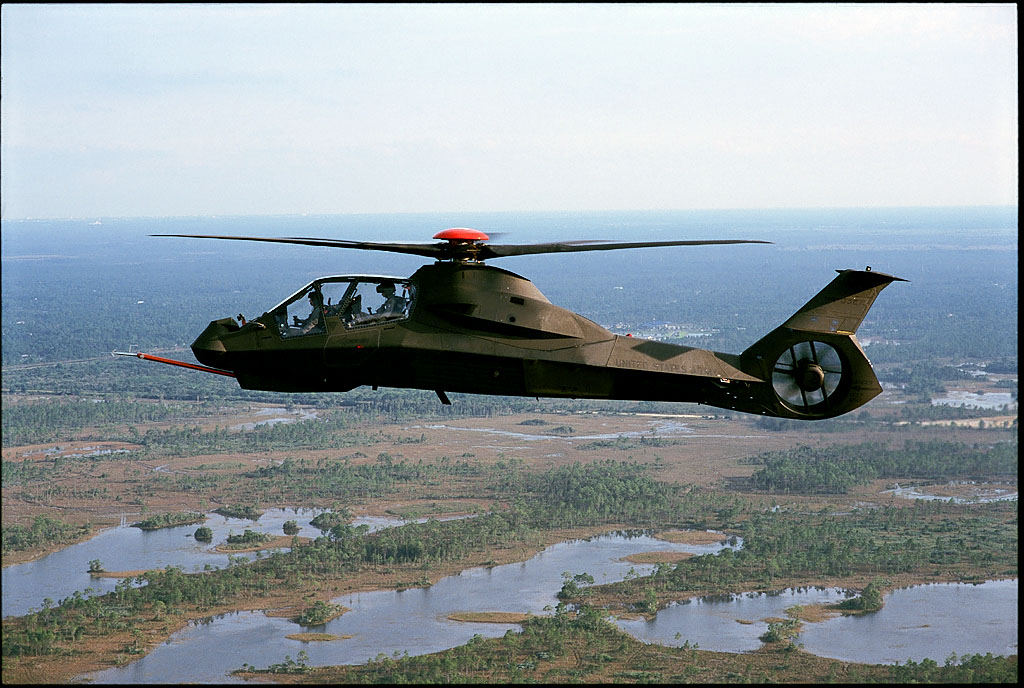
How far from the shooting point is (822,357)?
25.7 metres

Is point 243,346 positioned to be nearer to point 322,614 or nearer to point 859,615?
point 322,614

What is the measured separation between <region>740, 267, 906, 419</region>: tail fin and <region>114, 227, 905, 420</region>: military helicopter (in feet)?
0.09

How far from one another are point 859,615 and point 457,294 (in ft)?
471

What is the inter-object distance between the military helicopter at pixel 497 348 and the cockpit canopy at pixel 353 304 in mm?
31

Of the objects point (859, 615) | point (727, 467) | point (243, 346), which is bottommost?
point (859, 615)

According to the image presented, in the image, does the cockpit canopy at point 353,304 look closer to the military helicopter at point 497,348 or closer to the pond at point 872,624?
the military helicopter at point 497,348

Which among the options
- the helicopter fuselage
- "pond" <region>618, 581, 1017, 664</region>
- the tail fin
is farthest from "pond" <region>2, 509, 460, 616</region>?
the tail fin

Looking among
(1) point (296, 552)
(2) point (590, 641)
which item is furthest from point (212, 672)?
(2) point (590, 641)

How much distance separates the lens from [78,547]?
562 ft

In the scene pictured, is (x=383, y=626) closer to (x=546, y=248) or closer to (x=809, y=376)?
(x=809, y=376)

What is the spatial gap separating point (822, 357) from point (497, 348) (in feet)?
27.9

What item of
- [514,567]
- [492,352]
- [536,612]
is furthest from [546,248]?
[514,567]

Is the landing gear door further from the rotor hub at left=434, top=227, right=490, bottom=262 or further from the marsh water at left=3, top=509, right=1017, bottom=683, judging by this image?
the marsh water at left=3, top=509, right=1017, bottom=683

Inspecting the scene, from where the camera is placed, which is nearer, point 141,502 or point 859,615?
point 859,615
